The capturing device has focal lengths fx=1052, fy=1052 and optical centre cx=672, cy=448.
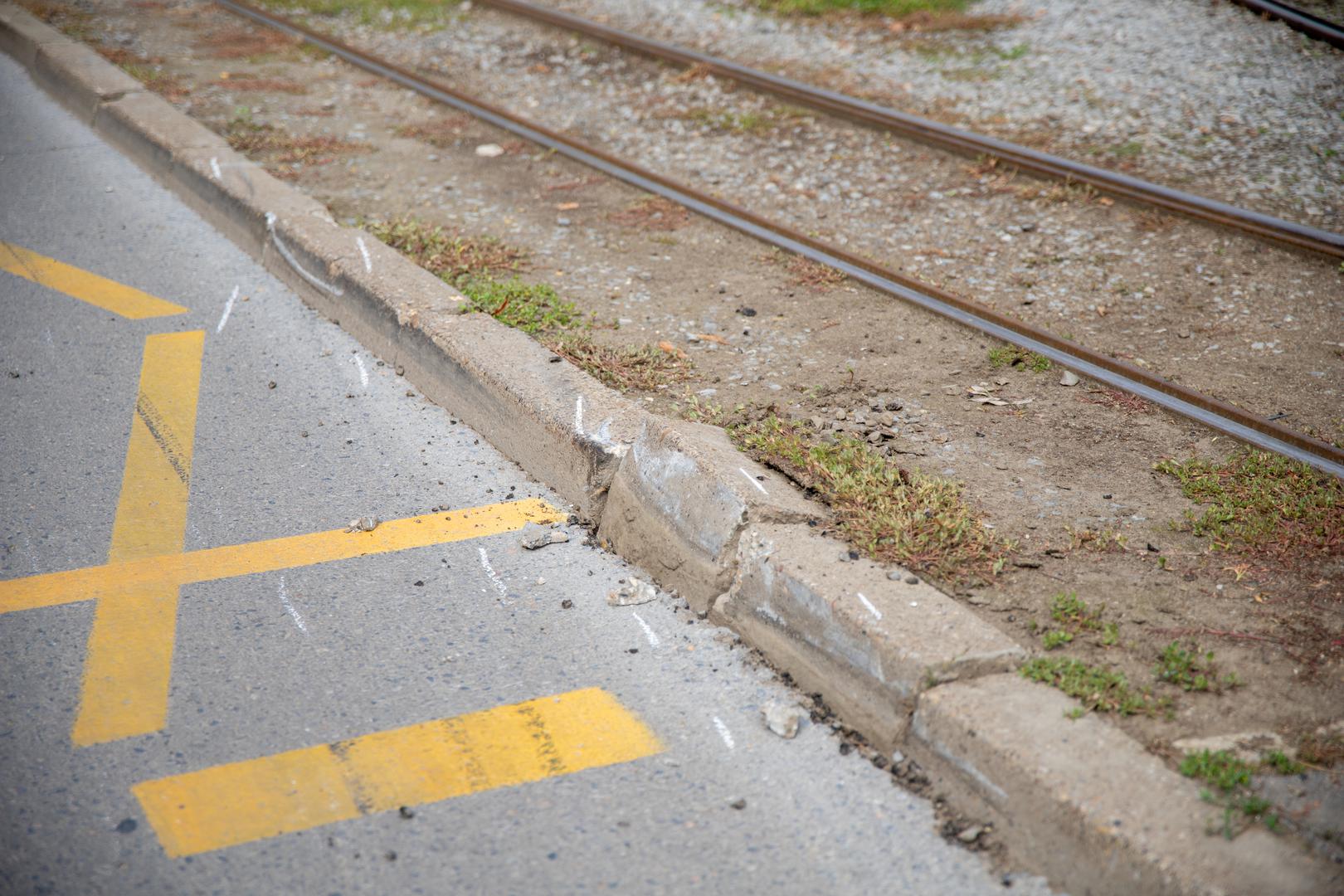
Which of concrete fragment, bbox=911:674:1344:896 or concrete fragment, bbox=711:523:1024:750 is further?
concrete fragment, bbox=711:523:1024:750

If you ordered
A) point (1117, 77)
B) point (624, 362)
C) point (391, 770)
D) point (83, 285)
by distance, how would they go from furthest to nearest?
point (1117, 77) → point (83, 285) → point (624, 362) → point (391, 770)

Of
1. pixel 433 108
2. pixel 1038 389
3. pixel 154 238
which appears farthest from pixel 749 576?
pixel 433 108

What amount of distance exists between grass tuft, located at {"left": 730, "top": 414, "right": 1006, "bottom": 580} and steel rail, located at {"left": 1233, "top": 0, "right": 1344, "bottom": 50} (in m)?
6.69

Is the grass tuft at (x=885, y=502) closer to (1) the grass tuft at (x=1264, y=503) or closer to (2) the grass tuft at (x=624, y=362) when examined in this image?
(2) the grass tuft at (x=624, y=362)

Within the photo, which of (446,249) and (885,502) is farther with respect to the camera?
(446,249)

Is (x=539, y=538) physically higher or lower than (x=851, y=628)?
lower

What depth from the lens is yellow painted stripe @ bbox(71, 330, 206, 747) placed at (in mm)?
2807

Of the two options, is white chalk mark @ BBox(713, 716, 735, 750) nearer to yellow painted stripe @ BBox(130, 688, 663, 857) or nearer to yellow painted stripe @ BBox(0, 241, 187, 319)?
yellow painted stripe @ BBox(130, 688, 663, 857)

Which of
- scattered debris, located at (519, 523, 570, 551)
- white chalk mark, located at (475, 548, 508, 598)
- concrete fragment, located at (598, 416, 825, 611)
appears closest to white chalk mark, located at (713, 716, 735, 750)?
concrete fragment, located at (598, 416, 825, 611)

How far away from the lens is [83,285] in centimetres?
536

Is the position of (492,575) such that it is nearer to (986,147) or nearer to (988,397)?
(988,397)

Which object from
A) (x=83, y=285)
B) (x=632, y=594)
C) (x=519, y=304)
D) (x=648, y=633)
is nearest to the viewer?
(x=648, y=633)

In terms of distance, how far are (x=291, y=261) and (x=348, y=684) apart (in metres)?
3.12

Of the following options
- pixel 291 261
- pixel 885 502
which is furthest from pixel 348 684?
pixel 291 261
